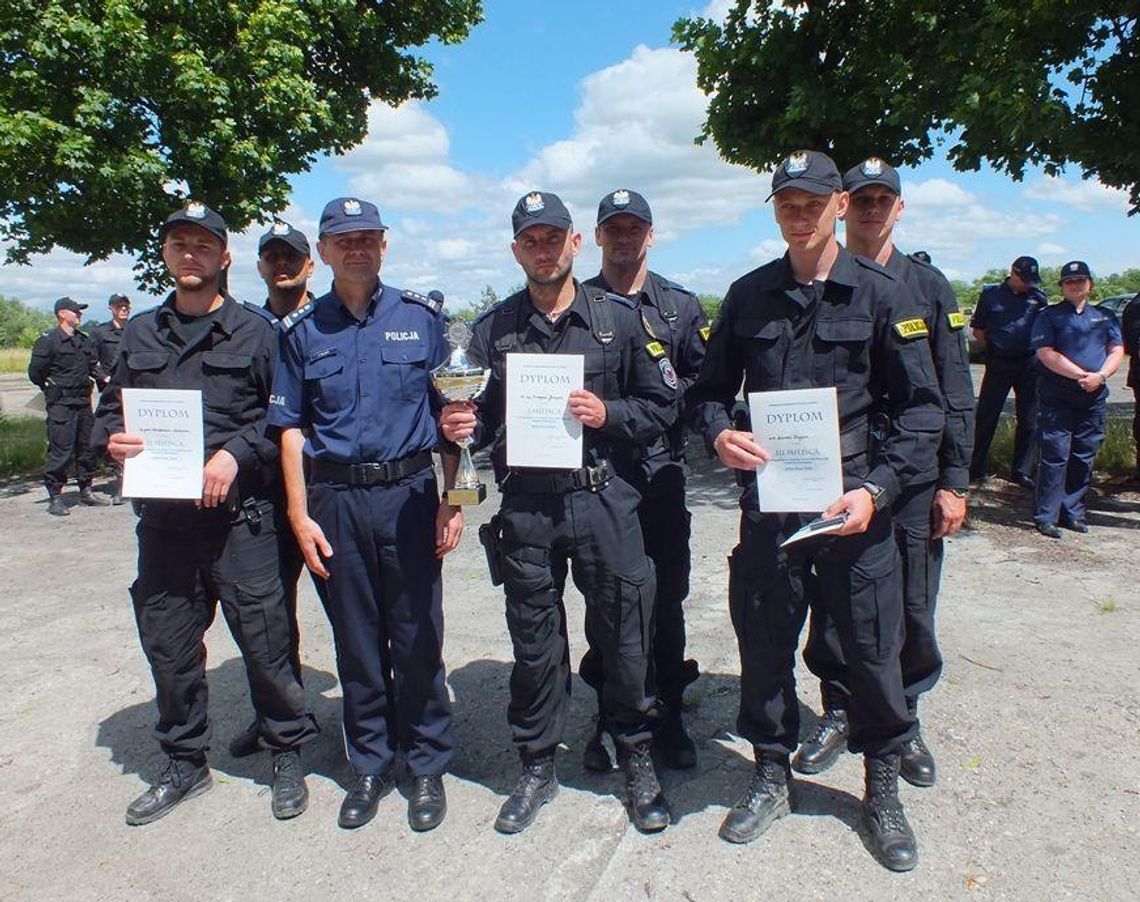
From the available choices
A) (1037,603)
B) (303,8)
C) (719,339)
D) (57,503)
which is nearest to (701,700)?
(719,339)

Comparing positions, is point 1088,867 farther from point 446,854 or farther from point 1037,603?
point 1037,603

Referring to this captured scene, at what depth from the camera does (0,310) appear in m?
77.0

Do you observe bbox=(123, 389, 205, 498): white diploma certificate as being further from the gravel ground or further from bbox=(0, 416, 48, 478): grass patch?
bbox=(0, 416, 48, 478): grass patch

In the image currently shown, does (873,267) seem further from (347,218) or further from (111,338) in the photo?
(111,338)

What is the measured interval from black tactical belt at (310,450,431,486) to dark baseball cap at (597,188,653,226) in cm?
138

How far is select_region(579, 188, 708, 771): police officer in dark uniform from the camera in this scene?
3439mm

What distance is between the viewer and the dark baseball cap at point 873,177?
11.3ft

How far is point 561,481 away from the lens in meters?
3.01

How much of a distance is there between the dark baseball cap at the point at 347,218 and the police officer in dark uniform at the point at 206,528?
20.0 inches

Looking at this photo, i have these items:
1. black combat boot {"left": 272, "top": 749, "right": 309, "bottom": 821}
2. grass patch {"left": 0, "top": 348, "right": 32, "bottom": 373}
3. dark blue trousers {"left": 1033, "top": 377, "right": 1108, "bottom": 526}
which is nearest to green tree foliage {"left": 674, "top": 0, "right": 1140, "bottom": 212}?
dark blue trousers {"left": 1033, "top": 377, "right": 1108, "bottom": 526}

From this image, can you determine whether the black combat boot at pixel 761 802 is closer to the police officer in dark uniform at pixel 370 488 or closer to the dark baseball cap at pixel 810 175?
the police officer in dark uniform at pixel 370 488

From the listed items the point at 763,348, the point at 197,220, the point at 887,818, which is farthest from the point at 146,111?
the point at 887,818

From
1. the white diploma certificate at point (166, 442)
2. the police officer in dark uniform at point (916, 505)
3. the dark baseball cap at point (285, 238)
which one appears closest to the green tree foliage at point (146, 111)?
the dark baseball cap at point (285, 238)

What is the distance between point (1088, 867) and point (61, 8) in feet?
34.6
